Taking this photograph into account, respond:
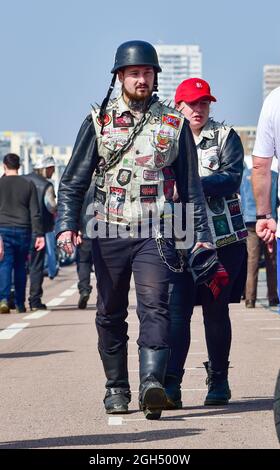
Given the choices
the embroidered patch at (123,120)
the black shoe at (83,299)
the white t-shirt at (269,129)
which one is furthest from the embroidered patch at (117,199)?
the black shoe at (83,299)

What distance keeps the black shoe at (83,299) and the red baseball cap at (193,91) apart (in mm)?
11066

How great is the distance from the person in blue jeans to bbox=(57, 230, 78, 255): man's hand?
36.3 ft

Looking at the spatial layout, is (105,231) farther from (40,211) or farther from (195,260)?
(40,211)

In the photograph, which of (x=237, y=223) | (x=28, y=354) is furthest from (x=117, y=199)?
(x=28, y=354)

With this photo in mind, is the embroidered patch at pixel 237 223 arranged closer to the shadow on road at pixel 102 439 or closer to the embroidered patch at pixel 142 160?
the embroidered patch at pixel 142 160

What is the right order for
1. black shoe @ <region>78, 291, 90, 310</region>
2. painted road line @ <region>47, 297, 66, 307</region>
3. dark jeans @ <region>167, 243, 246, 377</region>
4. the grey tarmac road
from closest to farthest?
1. the grey tarmac road
2. dark jeans @ <region>167, 243, 246, 377</region>
3. black shoe @ <region>78, 291, 90, 310</region>
4. painted road line @ <region>47, 297, 66, 307</region>

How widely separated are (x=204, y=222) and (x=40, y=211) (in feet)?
39.0

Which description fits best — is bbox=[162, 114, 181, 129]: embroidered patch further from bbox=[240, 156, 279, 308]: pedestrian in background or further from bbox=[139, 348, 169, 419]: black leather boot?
bbox=[240, 156, 279, 308]: pedestrian in background

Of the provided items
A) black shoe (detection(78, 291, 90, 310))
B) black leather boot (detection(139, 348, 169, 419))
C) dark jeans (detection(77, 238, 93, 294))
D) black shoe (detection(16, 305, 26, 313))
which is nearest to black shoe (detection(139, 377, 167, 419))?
black leather boot (detection(139, 348, 169, 419))

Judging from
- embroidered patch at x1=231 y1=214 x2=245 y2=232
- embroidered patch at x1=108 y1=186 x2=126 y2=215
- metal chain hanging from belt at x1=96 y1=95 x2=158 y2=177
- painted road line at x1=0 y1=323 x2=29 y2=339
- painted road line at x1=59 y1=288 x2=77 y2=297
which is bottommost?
painted road line at x1=59 y1=288 x2=77 y2=297

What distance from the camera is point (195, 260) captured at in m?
8.20

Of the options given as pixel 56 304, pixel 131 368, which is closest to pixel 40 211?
pixel 56 304

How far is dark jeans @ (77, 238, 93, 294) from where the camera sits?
786 inches
